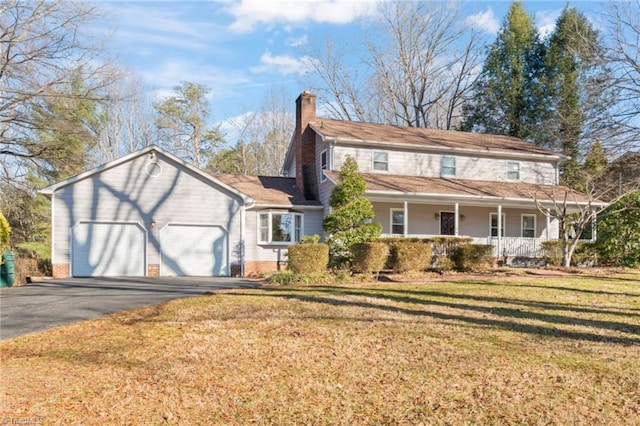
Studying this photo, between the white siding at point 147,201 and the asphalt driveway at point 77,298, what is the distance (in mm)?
2260

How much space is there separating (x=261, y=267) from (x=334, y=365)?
1307 centimetres

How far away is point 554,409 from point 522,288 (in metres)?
8.25

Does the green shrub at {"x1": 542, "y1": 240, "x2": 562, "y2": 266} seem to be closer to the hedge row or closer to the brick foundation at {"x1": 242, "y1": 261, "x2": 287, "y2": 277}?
the hedge row

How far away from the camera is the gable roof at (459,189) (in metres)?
18.3

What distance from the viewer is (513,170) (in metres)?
22.7

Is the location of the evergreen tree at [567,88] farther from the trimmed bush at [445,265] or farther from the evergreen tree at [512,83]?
the trimmed bush at [445,265]

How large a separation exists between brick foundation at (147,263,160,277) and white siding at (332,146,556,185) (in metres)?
8.55

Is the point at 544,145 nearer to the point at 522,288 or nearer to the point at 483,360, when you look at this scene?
the point at 522,288

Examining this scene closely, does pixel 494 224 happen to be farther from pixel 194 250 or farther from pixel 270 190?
pixel 194 250

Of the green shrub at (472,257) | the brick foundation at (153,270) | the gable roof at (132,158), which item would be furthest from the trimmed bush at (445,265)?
the brick foundation at (153,270)

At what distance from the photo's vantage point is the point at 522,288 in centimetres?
1177

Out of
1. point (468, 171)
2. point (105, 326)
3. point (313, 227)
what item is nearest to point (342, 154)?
point (313, 227)

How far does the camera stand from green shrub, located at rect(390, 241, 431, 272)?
1509 cm

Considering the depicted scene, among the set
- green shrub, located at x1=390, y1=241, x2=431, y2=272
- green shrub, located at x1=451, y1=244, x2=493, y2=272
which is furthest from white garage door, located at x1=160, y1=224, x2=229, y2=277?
green shrub, located at x1=451, y1=244, x2=493, y2=272
